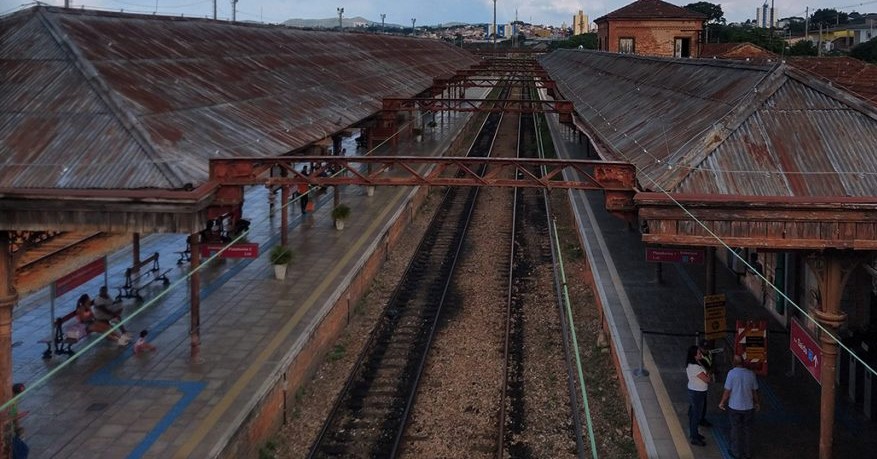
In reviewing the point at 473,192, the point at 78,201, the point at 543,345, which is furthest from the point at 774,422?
the point at 473,192

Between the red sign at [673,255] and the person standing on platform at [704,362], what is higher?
the red sign at [673,255]

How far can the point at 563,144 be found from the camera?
40.3 m

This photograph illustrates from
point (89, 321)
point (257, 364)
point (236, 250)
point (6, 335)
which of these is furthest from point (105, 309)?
point (6, 335)

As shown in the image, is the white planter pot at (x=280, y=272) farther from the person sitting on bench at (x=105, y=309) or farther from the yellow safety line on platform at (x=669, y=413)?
the yellow safety line on platform at (x=669, y=413)

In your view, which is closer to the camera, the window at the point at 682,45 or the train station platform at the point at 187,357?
the train station platform at the point at 187,357

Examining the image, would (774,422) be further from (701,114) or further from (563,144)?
(563,144)

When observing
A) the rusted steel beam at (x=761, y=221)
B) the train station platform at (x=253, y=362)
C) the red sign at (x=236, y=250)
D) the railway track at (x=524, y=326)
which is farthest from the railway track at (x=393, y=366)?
the rusted steel beam at (x=761, y=221)

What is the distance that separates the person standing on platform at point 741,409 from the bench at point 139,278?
35.3ft

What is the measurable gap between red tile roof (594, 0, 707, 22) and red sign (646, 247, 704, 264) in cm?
4924

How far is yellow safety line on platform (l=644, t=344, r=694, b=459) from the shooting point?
980 centimetres

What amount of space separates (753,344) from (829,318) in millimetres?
1605

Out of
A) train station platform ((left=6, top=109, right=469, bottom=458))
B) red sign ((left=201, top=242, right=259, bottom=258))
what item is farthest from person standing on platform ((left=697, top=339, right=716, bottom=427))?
red sign ((left=201, top=242, right=259, bottom=258))

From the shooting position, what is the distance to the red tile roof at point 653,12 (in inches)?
2302

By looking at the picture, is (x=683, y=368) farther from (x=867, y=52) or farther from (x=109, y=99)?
(x=867, y=52)
